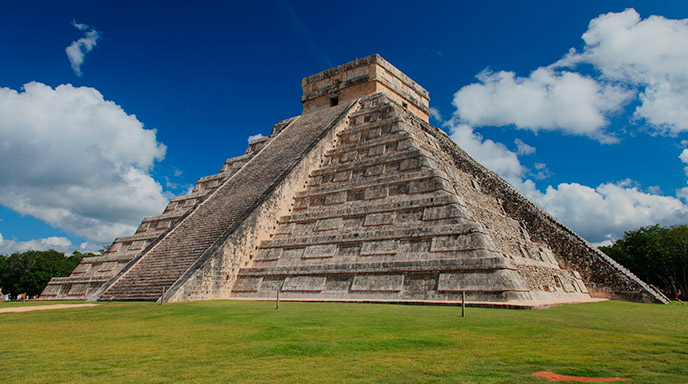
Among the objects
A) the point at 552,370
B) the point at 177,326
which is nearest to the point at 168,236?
the point at 177,326

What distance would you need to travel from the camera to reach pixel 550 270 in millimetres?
A: 12297

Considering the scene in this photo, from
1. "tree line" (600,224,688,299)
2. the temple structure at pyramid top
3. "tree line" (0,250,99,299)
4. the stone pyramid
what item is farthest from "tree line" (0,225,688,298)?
"tree line" (0,250,99,299)

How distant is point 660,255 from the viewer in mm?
25312

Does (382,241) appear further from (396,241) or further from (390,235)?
(396,241)

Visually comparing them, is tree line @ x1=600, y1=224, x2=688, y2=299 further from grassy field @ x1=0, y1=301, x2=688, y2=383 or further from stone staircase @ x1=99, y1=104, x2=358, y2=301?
grassy field @ x1=0, y1=301, x2=688, y2=383

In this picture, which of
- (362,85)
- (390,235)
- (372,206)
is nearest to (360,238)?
(390,235)

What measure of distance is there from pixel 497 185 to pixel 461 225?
687 centimetres

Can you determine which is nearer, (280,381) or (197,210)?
(280,381)

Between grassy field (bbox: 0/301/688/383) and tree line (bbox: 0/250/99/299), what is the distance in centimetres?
3672

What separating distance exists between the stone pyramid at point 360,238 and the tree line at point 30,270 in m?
26.7

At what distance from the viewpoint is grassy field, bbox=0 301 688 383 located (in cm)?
374

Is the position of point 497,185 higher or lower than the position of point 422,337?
higher

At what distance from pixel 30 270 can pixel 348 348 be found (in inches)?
1719

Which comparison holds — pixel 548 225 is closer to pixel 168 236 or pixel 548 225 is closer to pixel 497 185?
pixel 497 185
